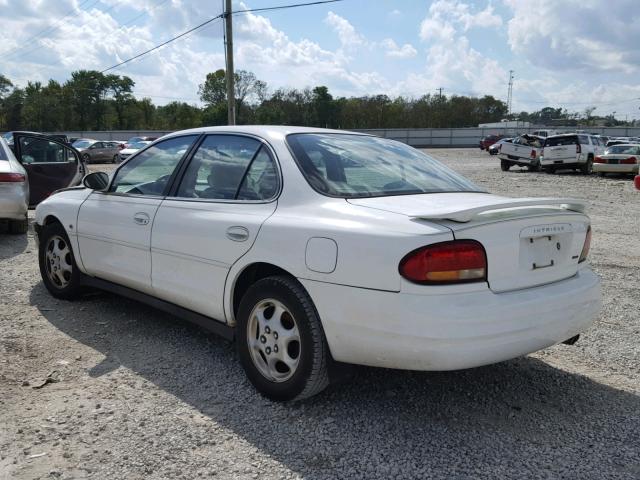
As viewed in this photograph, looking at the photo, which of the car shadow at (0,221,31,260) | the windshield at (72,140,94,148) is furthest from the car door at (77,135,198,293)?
the windshield at (72,140,94,148)

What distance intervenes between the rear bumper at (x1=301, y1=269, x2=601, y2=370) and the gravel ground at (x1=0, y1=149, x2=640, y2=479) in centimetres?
44

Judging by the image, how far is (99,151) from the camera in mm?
34469

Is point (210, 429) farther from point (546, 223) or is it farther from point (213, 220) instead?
point (546, 223)

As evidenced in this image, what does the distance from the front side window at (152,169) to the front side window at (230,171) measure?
0.20 metres

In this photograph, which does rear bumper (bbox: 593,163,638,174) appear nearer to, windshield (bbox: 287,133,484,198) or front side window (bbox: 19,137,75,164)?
front side window (bbox: 19,137,75,164)

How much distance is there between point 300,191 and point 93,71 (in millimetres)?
96457

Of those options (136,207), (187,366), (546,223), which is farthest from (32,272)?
(546,223)

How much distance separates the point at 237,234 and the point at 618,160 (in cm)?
2258

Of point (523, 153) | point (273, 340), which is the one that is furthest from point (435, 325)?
point (523, 153)

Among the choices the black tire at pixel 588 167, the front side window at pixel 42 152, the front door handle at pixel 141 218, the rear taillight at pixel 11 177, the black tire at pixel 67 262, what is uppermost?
the front side window at pixel 42 152

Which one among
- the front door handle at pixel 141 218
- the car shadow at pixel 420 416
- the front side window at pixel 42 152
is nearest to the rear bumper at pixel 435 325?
the car shadow at pixel 420 416

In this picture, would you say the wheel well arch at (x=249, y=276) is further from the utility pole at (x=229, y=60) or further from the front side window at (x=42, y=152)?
the utility pole at (x=229, y=60)

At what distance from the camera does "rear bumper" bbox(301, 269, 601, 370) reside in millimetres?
2701

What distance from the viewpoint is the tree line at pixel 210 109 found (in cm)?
8125
